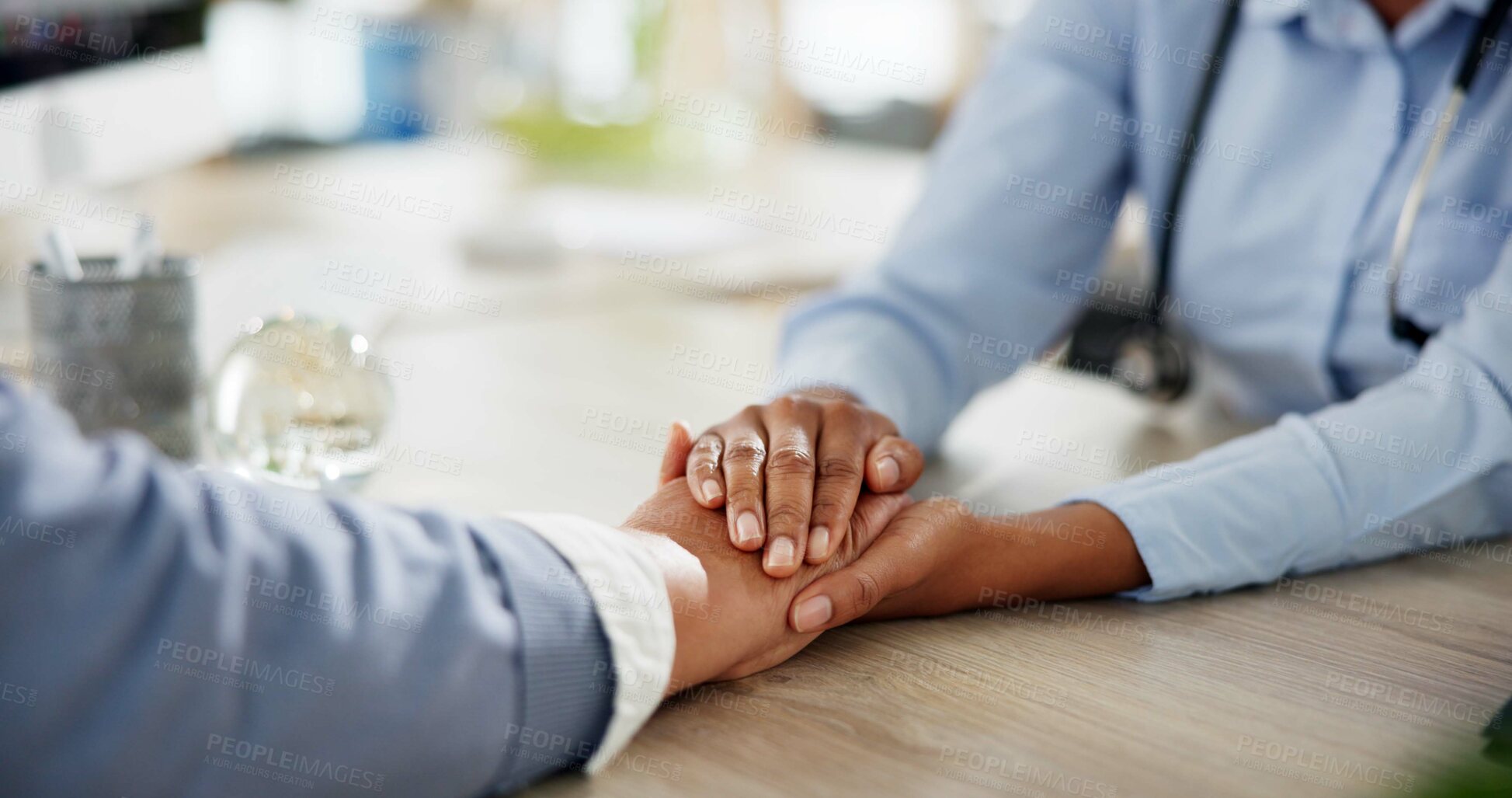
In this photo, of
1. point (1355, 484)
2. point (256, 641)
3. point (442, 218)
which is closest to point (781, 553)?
point (256, 641)

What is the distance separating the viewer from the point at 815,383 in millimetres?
959

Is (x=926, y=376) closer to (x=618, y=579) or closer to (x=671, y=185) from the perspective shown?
(x=618, y=579)

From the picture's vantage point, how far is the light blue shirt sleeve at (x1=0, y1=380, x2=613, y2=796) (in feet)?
1.41

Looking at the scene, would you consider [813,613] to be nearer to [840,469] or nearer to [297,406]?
[840,469]

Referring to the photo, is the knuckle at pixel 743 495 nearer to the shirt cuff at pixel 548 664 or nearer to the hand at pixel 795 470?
the hand at pixel 795 470

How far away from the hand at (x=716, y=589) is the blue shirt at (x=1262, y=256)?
243 millimetres

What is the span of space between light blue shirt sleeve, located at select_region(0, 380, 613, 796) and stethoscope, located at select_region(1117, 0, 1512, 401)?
2.49 ft

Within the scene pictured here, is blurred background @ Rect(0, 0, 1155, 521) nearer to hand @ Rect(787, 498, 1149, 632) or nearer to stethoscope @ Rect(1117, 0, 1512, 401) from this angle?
stethoscope @ Rect(1117, 0, 1512, 401)

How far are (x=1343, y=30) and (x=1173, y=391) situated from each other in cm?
35

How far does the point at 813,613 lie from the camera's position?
0.65 metres

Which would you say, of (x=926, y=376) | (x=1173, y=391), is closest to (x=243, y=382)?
(x=926, y=376)

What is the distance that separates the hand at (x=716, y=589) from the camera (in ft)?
1.97

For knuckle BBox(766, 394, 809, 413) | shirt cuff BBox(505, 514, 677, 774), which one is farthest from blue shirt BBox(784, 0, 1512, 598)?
shirt cuff BBox(505, 514, 677, 774)

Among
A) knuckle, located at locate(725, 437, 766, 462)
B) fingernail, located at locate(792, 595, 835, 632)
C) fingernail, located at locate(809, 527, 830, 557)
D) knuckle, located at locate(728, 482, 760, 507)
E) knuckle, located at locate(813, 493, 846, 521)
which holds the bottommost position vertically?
fingernail, located at locate(792, 595, 835, 632)
